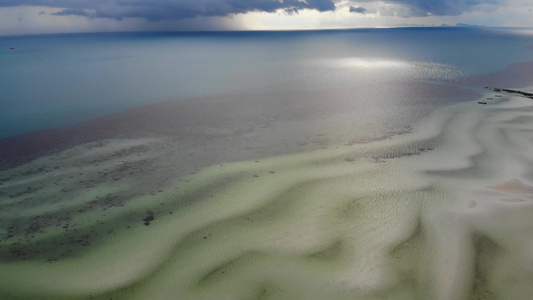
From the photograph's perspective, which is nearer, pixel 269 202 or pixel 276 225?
pixel 276 225

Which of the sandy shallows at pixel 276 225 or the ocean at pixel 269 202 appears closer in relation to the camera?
the sandy shallows at pixel 276 225

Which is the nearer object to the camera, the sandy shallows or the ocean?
→ the sandy shallows

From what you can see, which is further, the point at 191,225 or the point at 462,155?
the point at 462,155

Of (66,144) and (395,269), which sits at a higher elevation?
(66,144)

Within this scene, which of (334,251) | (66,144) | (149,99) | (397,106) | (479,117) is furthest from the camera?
(149,99)

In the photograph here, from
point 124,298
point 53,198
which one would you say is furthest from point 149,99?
point 124,298

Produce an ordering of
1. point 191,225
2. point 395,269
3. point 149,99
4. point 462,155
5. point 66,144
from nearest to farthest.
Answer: point 395,269, point 191,225, point 462,155, point 66,144, point 149,99

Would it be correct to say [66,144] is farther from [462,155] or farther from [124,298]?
[462,155]
